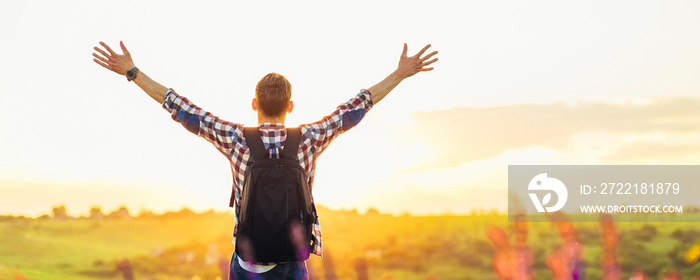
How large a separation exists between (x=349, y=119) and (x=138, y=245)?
14.8m

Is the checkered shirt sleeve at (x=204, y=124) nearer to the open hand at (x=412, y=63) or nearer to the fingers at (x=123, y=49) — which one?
the fingers at (x=123, y=49)

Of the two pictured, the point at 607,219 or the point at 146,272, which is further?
the point at 146,272

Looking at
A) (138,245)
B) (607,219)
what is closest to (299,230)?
(607,219)

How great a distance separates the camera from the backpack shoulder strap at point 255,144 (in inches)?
195

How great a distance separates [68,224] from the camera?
773 inches

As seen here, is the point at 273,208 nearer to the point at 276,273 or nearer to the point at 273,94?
the point at 276,273

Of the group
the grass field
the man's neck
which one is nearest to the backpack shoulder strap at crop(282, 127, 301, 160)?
the man's neck

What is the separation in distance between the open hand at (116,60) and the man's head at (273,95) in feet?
4.61

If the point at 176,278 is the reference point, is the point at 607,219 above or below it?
above

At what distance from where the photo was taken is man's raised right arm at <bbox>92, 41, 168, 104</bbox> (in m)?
5.44

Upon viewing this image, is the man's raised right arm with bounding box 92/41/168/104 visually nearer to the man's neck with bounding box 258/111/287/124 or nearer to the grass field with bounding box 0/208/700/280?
the man's neck with bounding box 258/111/287/124

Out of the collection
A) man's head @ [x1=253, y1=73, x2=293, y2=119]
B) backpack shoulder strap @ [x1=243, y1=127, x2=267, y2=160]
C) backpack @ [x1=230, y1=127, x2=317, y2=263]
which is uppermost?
man's head @ [x1=253, y1=73, x2=293, y2=119]

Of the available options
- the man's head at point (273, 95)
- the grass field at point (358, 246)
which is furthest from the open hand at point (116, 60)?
the grass field at point (358, 246)

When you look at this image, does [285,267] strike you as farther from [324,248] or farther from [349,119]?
[349,119]
